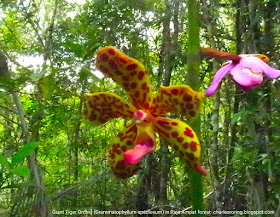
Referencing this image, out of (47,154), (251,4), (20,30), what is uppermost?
(20,30)

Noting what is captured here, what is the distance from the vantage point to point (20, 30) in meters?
2.80

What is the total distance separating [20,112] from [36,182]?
27 centimetres

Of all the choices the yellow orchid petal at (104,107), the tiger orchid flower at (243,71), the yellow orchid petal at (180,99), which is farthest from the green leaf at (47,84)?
the tiger orchid flower at (243,71)

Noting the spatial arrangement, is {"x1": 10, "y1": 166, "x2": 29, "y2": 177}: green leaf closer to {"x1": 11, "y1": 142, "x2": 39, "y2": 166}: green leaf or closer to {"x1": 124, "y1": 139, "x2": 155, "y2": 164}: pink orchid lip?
{"x1": 11, "y1": 142, "x2": 39, "y2": 166}: green leaf

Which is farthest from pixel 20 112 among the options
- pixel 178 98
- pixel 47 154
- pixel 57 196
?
pixel 47 154

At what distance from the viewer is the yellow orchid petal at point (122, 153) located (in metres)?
0.55

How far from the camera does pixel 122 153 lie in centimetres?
57

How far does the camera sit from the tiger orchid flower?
0.40 meters

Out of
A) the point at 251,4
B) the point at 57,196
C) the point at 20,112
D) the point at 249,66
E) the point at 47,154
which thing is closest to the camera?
the point at 249,66

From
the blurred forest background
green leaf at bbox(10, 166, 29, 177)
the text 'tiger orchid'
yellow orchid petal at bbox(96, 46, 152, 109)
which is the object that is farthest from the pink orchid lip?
the blurred forest background

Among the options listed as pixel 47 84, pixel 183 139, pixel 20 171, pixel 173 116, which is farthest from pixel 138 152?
pixel 173 116

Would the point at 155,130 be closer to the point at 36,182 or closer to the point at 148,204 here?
the point at 36,182

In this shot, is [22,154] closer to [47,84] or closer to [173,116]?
[47,84]

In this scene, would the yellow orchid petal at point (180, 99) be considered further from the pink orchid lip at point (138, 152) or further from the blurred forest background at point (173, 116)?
the blurred forest background at point (173, 116)
